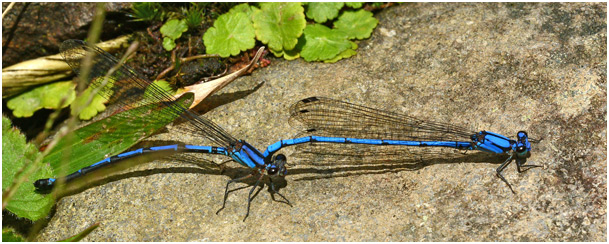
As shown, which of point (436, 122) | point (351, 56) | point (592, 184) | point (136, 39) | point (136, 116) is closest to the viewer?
point (592, 184)

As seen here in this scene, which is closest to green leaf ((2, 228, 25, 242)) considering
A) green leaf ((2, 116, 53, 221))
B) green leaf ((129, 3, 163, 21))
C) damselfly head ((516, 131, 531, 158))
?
green leaf ((2, 116, 53, 221))

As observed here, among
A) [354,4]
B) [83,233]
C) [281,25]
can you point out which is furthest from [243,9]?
[83,233]

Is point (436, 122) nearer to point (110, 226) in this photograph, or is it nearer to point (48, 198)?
point (110, 226)

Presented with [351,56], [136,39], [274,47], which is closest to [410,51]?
[351,56]

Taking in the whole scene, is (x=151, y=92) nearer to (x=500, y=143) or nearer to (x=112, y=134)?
(x=112, y=134)

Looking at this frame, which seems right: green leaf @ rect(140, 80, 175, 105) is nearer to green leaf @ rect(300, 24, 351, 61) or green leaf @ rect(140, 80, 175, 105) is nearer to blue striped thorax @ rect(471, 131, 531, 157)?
green leaf @ rect(300, 24, 351, 61)

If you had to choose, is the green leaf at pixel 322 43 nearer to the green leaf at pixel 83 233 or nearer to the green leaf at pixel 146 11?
the green leaf at pixel 146 11

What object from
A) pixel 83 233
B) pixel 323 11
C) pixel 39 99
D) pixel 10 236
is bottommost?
pixel 10 236
